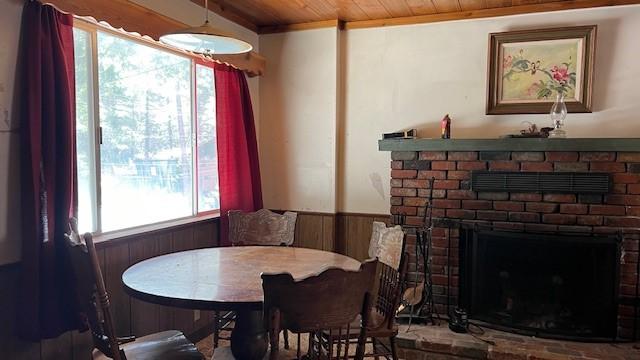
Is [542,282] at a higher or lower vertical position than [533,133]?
lower

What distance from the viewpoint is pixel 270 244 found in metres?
3.13

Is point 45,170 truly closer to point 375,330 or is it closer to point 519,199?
point 375,330

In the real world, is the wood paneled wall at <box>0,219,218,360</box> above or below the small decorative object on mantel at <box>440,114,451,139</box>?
below

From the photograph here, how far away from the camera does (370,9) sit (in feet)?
11.1

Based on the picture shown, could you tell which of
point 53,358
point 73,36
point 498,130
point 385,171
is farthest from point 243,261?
point 498,130

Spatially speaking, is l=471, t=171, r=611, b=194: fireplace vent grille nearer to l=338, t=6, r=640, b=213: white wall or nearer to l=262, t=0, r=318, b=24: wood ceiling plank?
l=338, t=6, r=640, b=213: white wall

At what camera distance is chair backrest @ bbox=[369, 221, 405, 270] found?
7.86 feet

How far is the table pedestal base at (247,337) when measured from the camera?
2227 millimetres

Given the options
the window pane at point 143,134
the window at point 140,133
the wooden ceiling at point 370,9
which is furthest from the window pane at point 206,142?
the wooden ceiling at point 370,9

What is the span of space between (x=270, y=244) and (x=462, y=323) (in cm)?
139

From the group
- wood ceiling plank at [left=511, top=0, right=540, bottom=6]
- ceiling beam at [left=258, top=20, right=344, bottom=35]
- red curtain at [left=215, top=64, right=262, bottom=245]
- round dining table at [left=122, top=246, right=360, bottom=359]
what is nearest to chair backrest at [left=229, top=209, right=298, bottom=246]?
red curtain at [left=215, top=64, right=262, bottom=245]

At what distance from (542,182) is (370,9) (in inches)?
69.4

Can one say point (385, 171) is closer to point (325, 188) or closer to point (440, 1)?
point (325, 188)

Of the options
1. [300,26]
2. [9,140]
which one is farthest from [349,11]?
[9,140]
